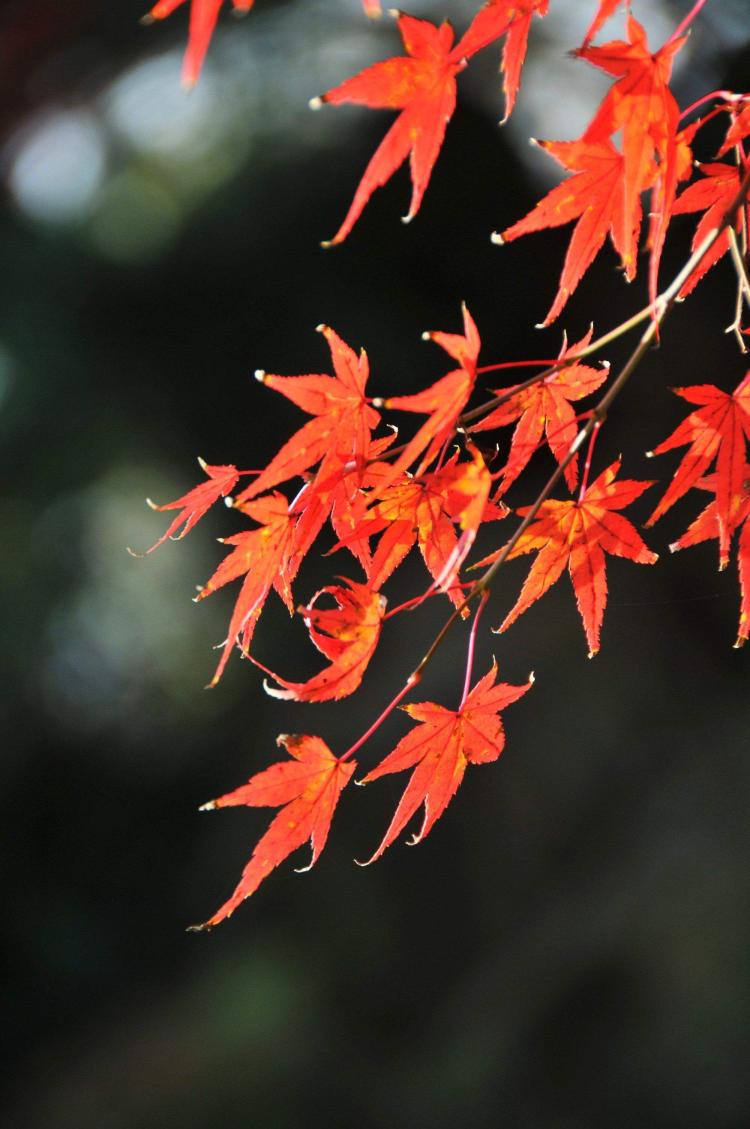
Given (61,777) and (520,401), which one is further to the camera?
(61,777)

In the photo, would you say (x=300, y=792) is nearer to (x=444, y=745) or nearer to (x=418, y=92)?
(x=444, y=745)

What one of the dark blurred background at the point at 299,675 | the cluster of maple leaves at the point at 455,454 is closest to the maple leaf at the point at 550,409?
the cluster of maple leaves at the point at 455,454

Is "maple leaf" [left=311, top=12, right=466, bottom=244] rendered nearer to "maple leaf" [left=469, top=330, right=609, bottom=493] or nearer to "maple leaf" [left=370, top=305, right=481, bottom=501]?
"maple leaf" [left=370, top=305, right=481, bottom=501]

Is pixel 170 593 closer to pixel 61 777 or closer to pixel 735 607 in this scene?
pixel 61 777

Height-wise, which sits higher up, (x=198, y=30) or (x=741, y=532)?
(x=198, y=30)

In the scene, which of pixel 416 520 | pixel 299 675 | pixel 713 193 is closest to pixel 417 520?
pixel 416 520

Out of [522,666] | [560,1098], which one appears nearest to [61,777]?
[522,666]

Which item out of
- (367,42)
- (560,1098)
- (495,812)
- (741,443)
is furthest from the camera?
(367,42)
